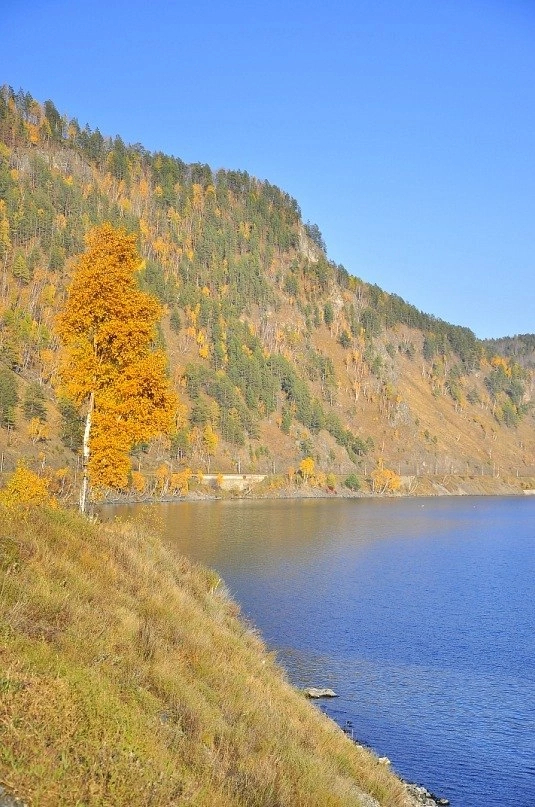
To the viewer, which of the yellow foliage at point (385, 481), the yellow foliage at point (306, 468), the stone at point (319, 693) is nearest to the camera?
the stone at point (319, 693)

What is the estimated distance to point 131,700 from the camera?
8.70m

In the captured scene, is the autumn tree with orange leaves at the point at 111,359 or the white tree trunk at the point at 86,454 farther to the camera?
the autumn tree with orange leaves at the point at 111,359

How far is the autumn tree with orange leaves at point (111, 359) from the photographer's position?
23188mm

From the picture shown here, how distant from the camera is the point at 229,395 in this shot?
169375 millimetres

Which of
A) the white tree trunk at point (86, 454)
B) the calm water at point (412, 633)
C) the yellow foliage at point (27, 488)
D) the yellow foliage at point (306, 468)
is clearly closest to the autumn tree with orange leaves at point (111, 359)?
the white tree trunk at point (86, 454)

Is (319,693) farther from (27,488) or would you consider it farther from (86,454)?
(27,488)

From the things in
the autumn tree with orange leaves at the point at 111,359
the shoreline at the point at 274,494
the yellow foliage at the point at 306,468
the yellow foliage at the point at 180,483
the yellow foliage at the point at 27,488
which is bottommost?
the shoreline at the point at 274,494

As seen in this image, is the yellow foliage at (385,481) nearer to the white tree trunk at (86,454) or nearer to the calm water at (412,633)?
the calm water at (412,633)

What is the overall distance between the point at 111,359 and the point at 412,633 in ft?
76.6

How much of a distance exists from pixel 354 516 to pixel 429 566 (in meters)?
51.0

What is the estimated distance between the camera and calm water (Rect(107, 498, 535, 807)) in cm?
2294

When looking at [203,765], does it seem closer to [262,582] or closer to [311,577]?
[262,582]

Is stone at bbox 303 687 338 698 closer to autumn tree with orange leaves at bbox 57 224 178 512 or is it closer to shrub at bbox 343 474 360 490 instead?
autumn tree with orange leaves at bbox 57 224 178 512

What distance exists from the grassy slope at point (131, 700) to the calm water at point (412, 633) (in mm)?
9355
